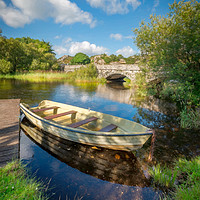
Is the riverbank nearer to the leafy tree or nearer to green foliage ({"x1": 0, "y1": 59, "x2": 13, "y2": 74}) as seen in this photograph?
green foliage ({"x1": 0, "y1": 59, "x2": 13, "y2": 74})

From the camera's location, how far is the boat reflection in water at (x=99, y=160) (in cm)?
400

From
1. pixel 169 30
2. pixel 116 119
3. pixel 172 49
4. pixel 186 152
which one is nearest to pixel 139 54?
pixel 169 30

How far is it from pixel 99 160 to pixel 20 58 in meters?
37.0

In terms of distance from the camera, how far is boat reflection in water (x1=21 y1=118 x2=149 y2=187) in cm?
400

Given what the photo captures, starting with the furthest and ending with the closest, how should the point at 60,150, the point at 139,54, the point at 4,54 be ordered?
the point at 4,54 < the point at 139,54 < the point at 60,150

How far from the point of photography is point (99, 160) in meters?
4.72

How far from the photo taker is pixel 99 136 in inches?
177

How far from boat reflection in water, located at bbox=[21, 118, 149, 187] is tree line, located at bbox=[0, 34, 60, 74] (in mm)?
29744

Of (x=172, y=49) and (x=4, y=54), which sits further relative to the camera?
(x=4, y=54)

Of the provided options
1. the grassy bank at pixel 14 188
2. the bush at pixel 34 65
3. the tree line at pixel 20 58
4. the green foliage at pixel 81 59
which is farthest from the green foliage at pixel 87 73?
the green foliage at pixel 81 59

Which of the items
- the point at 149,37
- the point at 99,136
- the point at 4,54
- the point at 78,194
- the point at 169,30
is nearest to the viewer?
the point at 78,194

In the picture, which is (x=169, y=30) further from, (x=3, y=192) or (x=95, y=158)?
(x=3, y=192)

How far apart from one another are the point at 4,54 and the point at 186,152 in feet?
121

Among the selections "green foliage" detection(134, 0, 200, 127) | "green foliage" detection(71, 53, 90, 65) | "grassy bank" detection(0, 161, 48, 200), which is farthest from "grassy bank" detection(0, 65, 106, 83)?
"green foliage" detection(71, 53, 90, 65)
